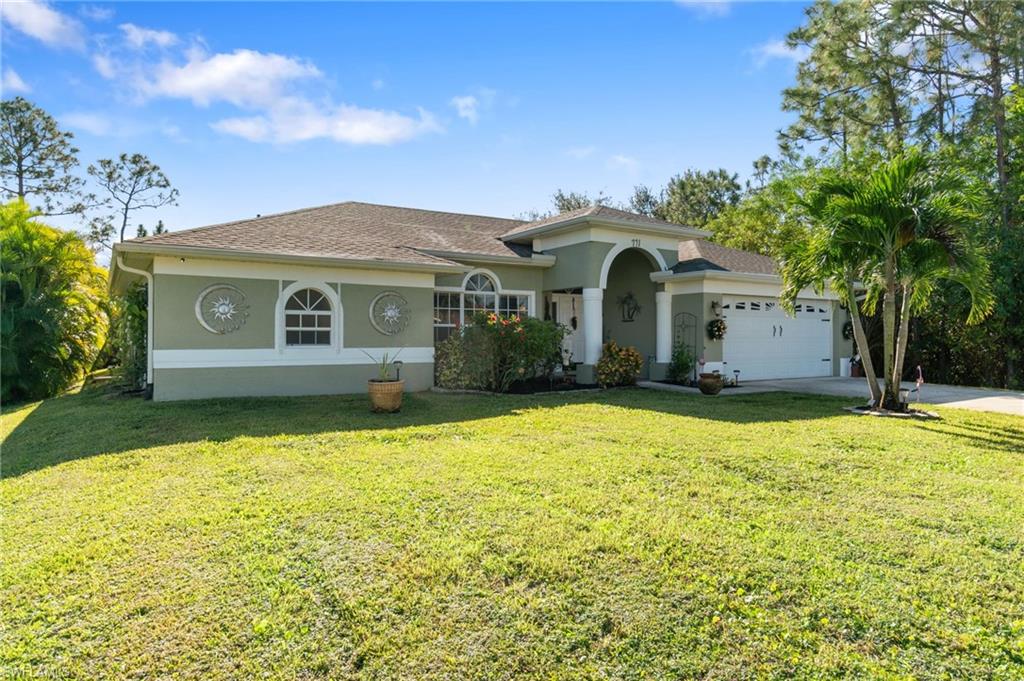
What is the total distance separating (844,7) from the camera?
62.3 feet

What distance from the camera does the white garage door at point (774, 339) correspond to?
15125 mm

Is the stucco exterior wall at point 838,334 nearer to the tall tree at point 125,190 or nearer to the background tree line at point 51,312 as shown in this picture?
the background tree line at point 51,312

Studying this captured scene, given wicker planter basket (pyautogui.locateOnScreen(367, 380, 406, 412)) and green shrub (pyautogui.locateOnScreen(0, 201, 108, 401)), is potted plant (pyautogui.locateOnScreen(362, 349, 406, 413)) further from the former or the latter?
green shrub (pyautogui.locateOnScreen(0, 201, 108, 401))

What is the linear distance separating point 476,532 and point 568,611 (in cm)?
113

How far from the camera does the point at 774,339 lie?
15961mm

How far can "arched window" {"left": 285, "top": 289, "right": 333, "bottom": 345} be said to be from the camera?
11.3 meters

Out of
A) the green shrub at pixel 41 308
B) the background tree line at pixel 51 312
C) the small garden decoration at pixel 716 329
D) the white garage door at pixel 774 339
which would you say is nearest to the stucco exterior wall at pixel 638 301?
the small garden decoration at pixel 716 329

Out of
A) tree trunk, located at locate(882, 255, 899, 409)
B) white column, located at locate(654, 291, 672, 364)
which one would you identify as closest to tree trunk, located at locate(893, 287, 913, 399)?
tree trunk, located at locate(882, 255, 899, 409)

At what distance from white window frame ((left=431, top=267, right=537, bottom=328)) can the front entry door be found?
3.44 ft

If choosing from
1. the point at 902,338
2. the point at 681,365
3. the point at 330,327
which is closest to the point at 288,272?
the point at 330,327

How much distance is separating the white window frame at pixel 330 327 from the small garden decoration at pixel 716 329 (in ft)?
29.3

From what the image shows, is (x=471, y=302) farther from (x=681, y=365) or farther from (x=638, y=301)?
(x=681, y=365)

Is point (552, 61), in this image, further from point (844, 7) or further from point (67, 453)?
point (844, 7)

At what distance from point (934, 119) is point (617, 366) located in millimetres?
15358
